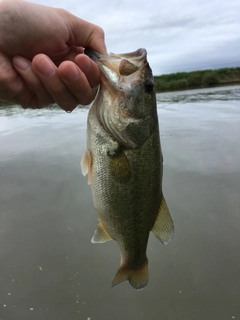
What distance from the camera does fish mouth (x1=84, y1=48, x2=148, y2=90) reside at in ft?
6.01

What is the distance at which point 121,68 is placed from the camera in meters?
1.83

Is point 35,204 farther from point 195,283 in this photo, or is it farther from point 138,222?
point 138,222

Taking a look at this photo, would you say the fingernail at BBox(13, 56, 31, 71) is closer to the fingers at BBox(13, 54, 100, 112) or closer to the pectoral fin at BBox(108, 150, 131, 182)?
the fingers at BBox(13, 54, 100, 112)

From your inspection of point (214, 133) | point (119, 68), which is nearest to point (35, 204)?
point (119, 68)

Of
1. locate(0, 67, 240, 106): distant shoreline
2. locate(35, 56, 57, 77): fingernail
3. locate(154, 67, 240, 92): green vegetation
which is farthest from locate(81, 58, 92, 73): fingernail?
locate(154, 67, 240, 92): green vegetation

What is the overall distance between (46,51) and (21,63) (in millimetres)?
278

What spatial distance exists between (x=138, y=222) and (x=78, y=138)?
912cm

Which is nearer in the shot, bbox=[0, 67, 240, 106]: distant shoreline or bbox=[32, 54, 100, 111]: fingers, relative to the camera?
bbox=[32, 54, 100, 111]: fingers

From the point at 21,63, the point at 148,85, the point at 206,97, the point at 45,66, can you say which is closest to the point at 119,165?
the point at 148,85

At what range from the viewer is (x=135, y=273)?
216cm

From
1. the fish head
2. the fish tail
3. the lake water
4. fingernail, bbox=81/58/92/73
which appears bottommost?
the lake water

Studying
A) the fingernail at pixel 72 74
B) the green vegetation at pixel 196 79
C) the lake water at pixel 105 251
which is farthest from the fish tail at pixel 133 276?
the green vegetation at pixel 196 79

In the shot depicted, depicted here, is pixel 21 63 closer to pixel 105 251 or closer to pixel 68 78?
pixel 68 78

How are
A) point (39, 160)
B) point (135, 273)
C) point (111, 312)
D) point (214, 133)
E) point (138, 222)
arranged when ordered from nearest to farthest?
point (138, 222) → point (135, 273) → point (111, 312) → point (39, 160) → point (214, 133)
